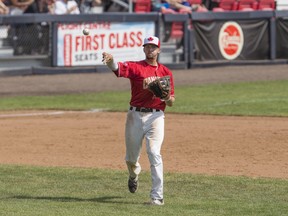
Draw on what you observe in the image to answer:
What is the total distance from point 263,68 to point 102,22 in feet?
16.9

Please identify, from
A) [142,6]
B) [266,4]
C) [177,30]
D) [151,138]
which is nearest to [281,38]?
[266,4]

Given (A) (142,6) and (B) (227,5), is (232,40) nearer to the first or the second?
(B) (227,5)

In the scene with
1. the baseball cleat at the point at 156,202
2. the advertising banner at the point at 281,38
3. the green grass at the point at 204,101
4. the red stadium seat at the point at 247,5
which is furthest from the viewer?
the red stadium seat at the point at 247,5

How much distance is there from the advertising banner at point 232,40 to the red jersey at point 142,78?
16804 millimetres

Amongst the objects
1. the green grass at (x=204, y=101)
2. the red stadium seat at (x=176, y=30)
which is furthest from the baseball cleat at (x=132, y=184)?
the red stadium seat at (x=176, y=30)

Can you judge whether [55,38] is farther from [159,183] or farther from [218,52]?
[159,183]

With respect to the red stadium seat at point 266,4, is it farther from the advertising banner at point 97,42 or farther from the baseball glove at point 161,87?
the baseball glove at point 161,87

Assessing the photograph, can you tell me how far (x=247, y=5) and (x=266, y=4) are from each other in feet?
2.50

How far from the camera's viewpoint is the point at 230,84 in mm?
23375

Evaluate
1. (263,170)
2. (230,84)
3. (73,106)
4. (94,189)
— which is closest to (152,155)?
(94,189)

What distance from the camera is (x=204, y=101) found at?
20484 mm

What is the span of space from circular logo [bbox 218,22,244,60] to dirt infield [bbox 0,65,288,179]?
7.99 meters

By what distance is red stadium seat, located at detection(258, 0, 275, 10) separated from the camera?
97.1ft

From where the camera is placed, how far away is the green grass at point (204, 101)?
19.1 m
